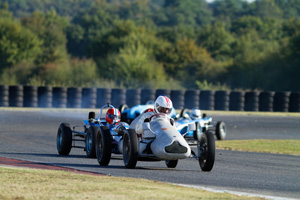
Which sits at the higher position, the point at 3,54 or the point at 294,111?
the point at 3,54

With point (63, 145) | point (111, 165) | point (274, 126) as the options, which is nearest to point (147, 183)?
point (111, 165)

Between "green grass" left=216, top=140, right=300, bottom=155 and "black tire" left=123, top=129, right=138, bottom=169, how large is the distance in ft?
19.2

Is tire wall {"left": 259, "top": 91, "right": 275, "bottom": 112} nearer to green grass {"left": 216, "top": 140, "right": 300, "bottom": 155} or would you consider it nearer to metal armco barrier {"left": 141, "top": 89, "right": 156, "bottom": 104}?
metal armco barrier {"left": 141, "top": 89, "right": 156, "bottom": 104}

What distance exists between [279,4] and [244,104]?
14144cm

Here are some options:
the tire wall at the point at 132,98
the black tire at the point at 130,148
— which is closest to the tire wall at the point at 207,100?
the tire wall at the point at 132,98

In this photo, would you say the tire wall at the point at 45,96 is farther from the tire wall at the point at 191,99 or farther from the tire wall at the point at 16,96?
the tire wall at the point at 191,99

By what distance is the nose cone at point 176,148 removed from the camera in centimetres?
1060

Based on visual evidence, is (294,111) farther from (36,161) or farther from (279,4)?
(279,4)

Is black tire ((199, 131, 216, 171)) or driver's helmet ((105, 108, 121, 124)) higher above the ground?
driver's helmet ((105, 108, 121, 124))

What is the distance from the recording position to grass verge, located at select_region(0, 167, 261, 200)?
783cm

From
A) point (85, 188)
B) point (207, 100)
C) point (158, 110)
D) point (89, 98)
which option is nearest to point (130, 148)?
point (158, 110)

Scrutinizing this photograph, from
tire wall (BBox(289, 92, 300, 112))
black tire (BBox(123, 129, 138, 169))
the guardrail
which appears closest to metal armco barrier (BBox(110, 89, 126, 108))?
the guardrail

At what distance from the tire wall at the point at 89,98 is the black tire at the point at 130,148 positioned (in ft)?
77.1

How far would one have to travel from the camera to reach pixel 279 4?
17212cm
